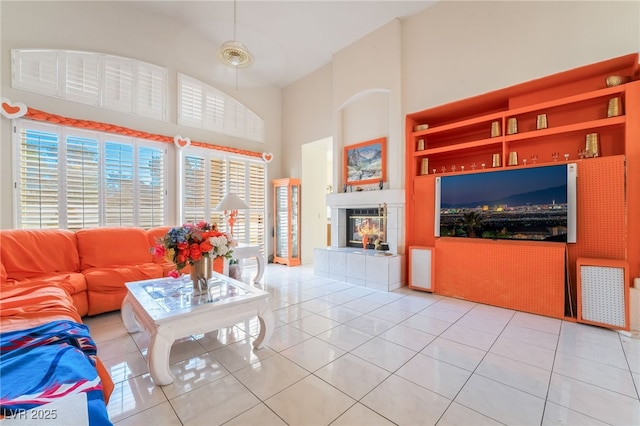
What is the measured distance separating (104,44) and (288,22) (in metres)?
2.74

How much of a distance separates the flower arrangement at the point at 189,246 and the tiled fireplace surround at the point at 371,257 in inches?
96.9

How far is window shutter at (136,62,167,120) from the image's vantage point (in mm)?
4133

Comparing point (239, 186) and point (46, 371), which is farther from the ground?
point (239, 186)

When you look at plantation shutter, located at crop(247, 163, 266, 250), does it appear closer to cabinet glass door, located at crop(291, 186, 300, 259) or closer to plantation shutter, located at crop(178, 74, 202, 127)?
cabinet glass door, located at crop(291, 186, 300, 259)

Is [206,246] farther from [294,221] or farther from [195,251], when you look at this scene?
[294,221]

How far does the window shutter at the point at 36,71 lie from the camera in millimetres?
3191

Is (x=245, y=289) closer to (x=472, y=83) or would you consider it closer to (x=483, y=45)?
(x=472, y=83)

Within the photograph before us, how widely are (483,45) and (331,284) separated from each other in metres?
3.95

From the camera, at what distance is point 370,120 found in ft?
15.2

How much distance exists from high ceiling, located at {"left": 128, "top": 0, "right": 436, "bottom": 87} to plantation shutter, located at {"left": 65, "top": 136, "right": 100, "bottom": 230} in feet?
7.64

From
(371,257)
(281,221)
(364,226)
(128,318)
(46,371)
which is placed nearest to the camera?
(46,371)

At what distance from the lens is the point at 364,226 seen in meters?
4.79

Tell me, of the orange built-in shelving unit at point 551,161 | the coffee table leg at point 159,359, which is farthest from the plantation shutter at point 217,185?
the orange built-in shelving unit at point 551,161

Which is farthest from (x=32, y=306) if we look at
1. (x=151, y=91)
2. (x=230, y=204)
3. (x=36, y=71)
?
(x=151, y=91)
